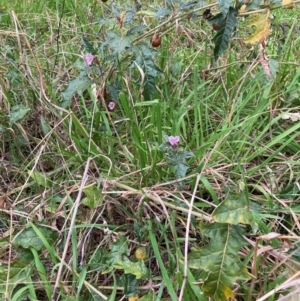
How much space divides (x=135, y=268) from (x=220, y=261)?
24 cm

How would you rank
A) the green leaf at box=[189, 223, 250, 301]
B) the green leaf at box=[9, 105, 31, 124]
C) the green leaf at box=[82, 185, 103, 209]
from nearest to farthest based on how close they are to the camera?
the green leaf at box=[189, 223, 250, 301]
the green leaf at box=[82, 185, 103, 209]
the green leaf at box=[9, 105, 31, 124]

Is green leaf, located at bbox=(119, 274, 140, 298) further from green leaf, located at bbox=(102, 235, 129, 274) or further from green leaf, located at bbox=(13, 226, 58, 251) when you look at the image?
green leaf, located at bbox=(13, 226, 58, 251)

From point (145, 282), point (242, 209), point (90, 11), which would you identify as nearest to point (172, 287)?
point (145, 282)

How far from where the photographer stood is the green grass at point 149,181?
1.13 metres

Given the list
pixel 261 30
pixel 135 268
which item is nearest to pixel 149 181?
pixel 135 268

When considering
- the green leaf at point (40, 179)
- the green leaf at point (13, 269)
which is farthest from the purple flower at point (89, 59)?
the green leaf at point (13, 269)

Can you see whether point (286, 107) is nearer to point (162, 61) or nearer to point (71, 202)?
point (162, 61)

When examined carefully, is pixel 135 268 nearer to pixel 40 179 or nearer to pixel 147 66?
pixel 40 179

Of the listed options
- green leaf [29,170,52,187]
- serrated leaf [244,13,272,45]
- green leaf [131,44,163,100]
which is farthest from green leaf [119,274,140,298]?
serrated leaf [244,13,272,45]

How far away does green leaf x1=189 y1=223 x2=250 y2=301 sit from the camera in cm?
103

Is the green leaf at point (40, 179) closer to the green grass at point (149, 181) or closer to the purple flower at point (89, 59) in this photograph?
the green grass at point (149, 181)

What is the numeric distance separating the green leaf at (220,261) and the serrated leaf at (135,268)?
0.16 meters

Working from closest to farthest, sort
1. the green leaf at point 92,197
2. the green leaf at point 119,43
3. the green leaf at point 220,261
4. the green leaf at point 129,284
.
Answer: the green leaf at point 220,261
the green leaf at point 129,284
the green leaf at point 92,197
the green leaf at point 119,43

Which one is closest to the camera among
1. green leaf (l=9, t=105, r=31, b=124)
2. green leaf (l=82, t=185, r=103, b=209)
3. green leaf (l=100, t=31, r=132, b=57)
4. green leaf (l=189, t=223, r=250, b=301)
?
green leaf (l=189, t=223, r=250, b=301)
